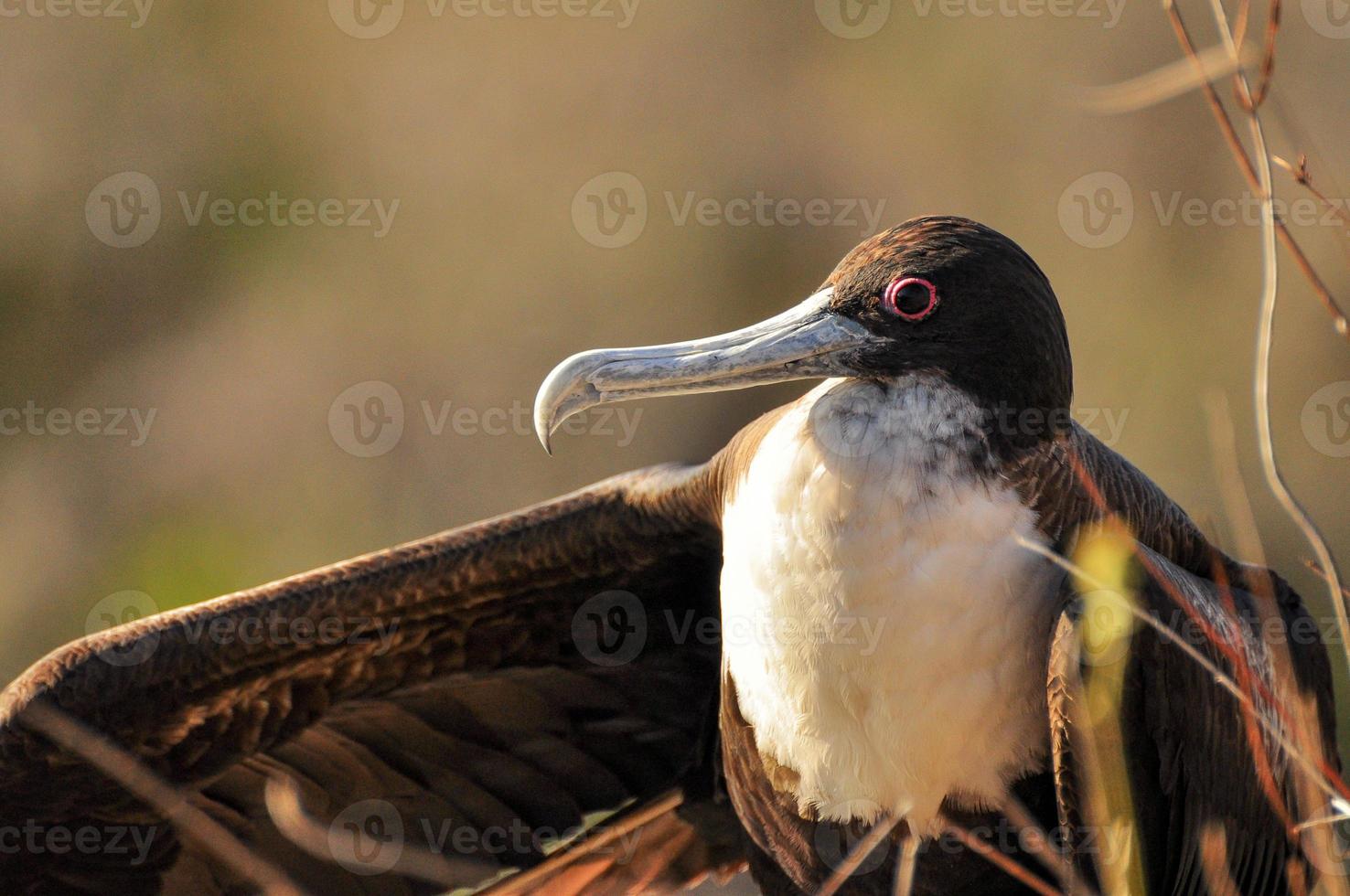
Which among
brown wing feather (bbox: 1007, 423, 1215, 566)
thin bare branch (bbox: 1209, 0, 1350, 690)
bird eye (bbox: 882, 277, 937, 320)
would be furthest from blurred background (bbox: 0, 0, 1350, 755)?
thin bare branch (bbox: 1209, 0, 1350, 690)

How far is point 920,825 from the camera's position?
3.48m

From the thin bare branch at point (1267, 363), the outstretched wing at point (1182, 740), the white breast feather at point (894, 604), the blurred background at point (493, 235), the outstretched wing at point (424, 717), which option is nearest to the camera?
the thin bare branch at point (1267, 363)

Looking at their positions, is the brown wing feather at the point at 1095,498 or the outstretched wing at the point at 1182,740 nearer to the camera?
the outstretched wing at the point at 1182,740

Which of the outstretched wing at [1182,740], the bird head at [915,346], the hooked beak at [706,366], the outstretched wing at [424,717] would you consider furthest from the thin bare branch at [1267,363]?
the outstretched wing at [424,717]

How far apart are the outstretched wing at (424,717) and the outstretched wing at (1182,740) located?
1168 millimetres

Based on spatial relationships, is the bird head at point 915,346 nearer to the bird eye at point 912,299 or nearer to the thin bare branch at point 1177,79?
the bird eye at point 912,299

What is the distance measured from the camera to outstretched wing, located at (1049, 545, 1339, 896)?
3.17 meters

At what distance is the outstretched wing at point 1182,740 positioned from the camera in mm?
3168

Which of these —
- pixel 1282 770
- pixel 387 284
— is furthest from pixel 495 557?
pixel 387 284

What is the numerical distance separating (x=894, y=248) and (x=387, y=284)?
6727 mm

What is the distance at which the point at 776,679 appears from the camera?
3.53 m

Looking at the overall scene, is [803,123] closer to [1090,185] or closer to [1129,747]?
[1090,185]

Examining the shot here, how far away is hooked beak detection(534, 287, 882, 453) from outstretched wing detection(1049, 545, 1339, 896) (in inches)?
26.7

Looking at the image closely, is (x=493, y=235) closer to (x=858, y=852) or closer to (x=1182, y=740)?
(x=858, y=852)
